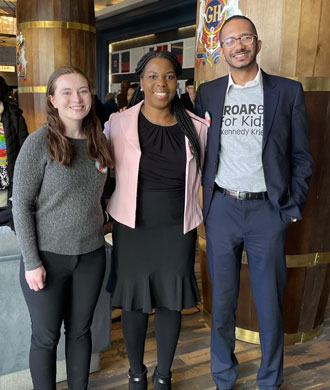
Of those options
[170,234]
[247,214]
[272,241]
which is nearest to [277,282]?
[272,241]

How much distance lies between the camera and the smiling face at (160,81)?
1.82 metres

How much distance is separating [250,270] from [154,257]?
483mm

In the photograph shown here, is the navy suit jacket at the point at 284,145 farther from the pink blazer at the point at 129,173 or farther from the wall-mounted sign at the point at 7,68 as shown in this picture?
the wall-mounted sign at the point at 7,68

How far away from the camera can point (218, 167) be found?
2.04 meters

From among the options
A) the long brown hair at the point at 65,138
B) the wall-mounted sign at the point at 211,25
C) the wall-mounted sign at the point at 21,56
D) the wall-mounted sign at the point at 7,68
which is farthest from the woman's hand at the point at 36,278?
the wall-mounted sign at the point at 7,68

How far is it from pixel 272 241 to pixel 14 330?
1.22 meters

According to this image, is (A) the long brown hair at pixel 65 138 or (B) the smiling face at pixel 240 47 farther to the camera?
(B) the smiling face at pixel 240 47

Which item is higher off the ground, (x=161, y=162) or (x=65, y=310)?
(x=161, y=162)

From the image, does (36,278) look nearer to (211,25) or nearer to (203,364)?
(203,364)


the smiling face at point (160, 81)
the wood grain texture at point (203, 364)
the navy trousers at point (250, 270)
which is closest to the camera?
the smiling face at point (160, 81)

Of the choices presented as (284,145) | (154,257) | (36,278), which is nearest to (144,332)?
(154,257)

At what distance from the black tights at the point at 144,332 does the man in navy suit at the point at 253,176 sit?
243 millimetres

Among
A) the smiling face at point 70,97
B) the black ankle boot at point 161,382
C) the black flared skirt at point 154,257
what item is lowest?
the black ankle boot at point 161,382

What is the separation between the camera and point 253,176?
1960 mm
